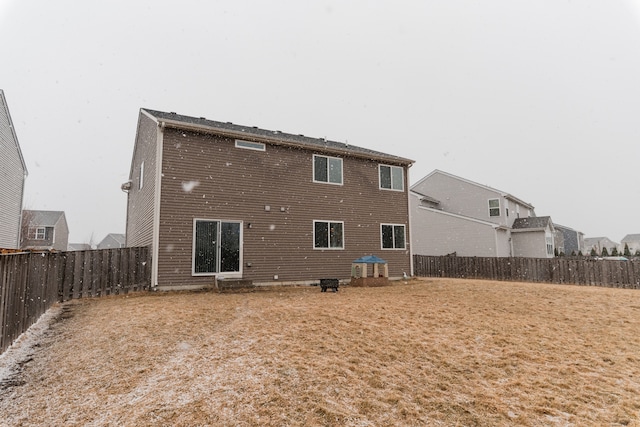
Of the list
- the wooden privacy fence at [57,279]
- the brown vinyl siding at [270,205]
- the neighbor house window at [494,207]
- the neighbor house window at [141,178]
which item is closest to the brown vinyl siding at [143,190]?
the neighbor house window at [141,178]

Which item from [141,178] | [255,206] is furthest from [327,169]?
[141,178]

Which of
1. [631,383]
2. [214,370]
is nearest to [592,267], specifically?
[631,383]

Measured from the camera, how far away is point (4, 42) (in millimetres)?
32375

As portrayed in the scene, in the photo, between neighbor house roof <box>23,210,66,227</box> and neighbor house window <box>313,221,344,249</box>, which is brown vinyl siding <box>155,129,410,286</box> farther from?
neighbor house roof <box>23,210,66,227</box>

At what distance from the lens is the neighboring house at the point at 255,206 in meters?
11.5

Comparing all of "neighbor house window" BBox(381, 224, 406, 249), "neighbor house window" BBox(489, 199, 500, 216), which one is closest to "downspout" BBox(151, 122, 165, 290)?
"neighbor house window" BBox(381, 224, 406, 249)

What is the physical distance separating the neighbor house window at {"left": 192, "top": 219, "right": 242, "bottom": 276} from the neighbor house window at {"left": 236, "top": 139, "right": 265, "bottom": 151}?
3154mm

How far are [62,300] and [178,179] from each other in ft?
16.5

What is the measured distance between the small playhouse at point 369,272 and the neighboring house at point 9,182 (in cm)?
1876

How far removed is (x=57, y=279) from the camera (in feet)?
30.0

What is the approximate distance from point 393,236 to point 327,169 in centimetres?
494

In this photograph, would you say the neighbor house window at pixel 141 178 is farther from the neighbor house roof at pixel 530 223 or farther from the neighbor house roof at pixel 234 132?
the neighbor house roof at pixel 530 223

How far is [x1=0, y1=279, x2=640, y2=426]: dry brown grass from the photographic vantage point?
3.35 metres

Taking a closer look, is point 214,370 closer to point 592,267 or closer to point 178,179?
point 178,179
